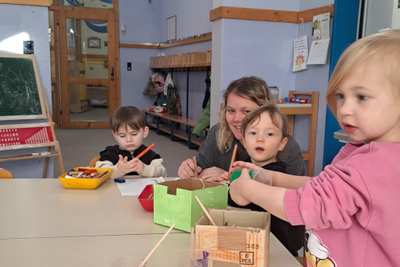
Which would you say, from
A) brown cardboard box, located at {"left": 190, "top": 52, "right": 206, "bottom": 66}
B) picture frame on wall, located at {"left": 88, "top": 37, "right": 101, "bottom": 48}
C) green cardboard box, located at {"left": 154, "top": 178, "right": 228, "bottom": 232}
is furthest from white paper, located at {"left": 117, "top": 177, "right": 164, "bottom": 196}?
picture frame on wall, located at {"left": 88, "top": 37, "right": 101, "bottom": 48}

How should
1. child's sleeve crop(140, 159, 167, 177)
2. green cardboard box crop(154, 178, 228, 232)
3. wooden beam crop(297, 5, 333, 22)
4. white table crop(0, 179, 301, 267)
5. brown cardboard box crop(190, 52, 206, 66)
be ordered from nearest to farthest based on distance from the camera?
white table crop(0, 179, 301, 267), green cardboard box crop(154, 178, 228, 232), child's sleeve crop(140, 159, 167, 177), wooden beam crop(297, 5, 333, 22), brown cardboard box crop(190, 52, 206, 66)

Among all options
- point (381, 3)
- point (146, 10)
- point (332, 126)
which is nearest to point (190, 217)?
point (332, 126)

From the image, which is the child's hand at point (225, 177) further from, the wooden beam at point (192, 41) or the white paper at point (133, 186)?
the wooden beam at point (192, 41)

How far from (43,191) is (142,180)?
1.42 feet

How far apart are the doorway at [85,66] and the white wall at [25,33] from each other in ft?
13.1

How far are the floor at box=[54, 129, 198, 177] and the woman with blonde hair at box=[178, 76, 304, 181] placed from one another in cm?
221

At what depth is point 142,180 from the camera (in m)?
1.74

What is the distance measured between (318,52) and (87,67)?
5.39 metres

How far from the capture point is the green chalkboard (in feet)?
11.1

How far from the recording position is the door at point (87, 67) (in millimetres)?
7352

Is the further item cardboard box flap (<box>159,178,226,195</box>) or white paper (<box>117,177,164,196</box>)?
white paper (<box>117,177,164,196</box>)

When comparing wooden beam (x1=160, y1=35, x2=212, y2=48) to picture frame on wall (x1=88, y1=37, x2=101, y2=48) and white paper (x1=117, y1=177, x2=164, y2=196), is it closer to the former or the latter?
picture frame on wall (x1=88, y1=37, x2=101, y2=48)

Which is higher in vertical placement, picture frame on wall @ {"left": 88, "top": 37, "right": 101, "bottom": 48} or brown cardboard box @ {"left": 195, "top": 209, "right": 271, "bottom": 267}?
picture frame on wall @ {"left": 88, "top": 37, "right": 101, "bottom": 48}

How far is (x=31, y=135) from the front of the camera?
3508 mm
